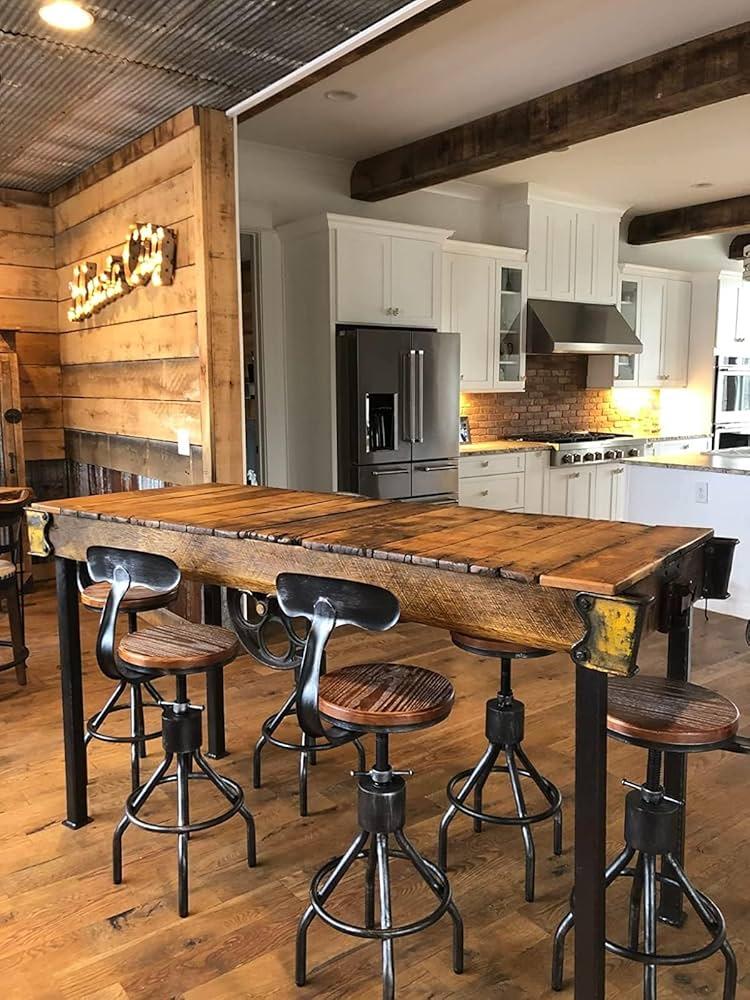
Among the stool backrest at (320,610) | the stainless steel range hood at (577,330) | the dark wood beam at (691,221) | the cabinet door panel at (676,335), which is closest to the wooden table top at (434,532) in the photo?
the stool backrest at (320,610)

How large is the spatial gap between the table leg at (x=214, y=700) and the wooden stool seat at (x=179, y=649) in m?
0.55

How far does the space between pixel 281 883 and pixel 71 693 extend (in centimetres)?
86

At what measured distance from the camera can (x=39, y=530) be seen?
2635 mm

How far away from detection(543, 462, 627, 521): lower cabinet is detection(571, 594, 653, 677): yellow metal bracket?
506cm

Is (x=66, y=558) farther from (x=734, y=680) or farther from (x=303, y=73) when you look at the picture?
(x=734, y=680)

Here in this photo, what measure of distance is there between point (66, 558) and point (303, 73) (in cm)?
202

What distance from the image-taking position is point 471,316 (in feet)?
20.1

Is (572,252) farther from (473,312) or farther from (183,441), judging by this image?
(183,441)

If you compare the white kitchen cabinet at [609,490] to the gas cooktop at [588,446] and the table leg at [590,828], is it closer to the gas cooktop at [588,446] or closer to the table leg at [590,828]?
the gas cooktop at [588,446]

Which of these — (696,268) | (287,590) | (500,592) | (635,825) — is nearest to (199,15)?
(287,590)

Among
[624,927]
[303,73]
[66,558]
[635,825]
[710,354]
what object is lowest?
[624,927]

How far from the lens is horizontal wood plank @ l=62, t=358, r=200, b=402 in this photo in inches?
156

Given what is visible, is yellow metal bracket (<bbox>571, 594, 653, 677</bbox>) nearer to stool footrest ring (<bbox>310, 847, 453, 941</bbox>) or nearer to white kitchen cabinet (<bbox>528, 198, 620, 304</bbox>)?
stool footrest ring (<bbox>310, 847, 453, 941</bbox>)

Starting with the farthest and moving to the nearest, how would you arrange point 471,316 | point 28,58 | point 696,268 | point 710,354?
point 696,268 < point 710,354 < point 471,316 < point 28,58
